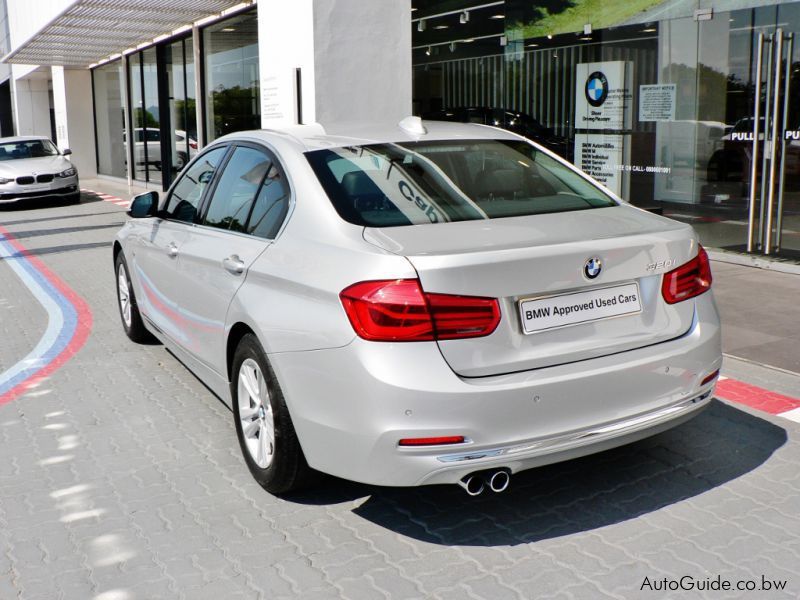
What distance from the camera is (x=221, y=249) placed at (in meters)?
4.23

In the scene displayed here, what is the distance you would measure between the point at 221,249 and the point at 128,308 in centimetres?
268

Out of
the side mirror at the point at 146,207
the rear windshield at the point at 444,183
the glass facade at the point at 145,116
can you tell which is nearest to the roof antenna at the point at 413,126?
the rear windshield at the point at 444,183

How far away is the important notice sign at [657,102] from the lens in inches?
410

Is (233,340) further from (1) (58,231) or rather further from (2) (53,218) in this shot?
(2) (53,218)

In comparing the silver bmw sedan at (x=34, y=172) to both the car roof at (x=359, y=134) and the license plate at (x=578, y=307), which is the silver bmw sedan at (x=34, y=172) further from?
the license plate at (x=578, y=307)

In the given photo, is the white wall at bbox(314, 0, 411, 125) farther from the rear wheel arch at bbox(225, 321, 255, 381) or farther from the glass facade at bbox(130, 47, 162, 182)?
the glass facade at bbox(130, 47, 162, 182)

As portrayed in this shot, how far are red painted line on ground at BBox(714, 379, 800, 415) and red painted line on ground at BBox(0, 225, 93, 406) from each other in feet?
13.7

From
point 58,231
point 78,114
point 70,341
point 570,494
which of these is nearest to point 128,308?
point 70,341

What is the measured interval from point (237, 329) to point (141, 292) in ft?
7.03

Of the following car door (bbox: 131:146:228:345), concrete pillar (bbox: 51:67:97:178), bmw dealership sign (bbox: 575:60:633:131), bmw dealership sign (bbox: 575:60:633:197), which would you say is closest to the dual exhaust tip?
car door (bbox: 131:146:228:345)

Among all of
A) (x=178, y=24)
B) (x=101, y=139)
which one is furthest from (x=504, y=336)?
(x=101, y=139)

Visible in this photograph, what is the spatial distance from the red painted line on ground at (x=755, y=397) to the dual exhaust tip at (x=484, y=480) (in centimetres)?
210

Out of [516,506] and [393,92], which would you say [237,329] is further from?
[393,92]

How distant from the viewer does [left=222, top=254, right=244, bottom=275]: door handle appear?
155 inches
